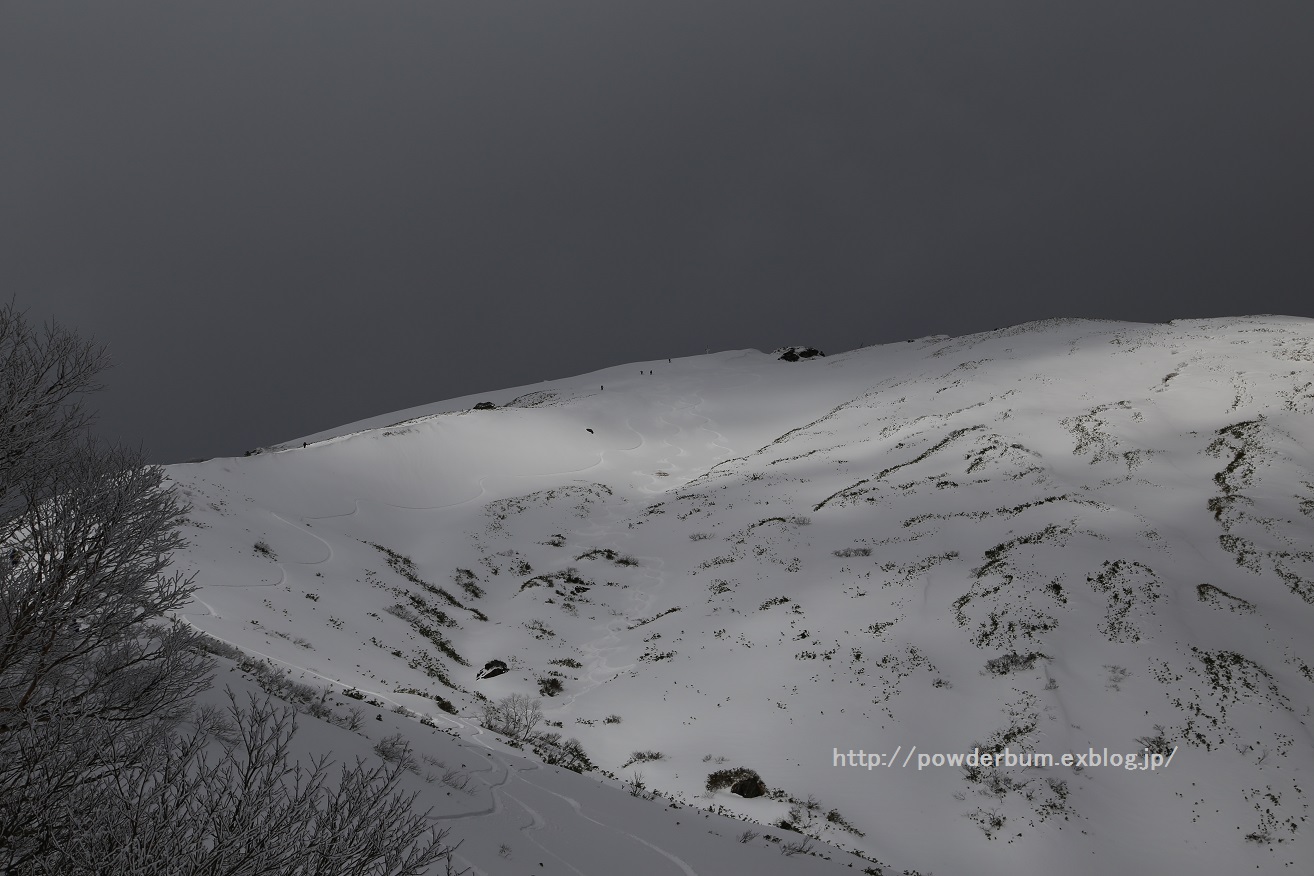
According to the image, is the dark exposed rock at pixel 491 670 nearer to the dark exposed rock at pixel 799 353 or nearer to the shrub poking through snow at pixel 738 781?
the shrub poking through snow at pixel 738 781

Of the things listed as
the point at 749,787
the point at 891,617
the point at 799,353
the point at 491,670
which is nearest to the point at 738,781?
the point at 749,787

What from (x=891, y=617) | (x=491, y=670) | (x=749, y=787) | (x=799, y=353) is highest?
(x=799, y=353)

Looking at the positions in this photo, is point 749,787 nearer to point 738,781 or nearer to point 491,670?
point 738,781

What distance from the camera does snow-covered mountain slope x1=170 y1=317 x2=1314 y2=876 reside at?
17.3 metres

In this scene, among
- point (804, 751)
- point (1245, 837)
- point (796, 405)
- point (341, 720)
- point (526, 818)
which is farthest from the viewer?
point (796, 405)

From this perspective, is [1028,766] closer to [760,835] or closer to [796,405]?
[760,835]

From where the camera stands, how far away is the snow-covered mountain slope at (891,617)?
56.7ft

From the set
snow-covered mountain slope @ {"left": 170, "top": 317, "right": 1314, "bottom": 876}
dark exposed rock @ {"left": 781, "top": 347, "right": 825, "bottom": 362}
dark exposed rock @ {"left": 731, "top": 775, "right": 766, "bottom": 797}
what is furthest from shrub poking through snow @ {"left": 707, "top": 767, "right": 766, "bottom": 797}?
dark exposed rock @ {"left": 781, "top": 347, "right": 825, "bottom": 362}

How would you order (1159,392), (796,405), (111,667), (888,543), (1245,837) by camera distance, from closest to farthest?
(111,667) < (1245,837) < (888,543) < (1159,392) < (796,405)

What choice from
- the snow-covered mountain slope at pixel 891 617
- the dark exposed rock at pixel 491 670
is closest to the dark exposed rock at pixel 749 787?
the snow-covered mountain slope at pixel 891 617

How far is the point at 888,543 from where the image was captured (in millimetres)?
32406

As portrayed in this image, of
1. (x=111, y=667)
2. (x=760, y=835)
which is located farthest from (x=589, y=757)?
(x=111, y=667)

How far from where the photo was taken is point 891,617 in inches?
1049

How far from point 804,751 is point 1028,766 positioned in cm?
647
